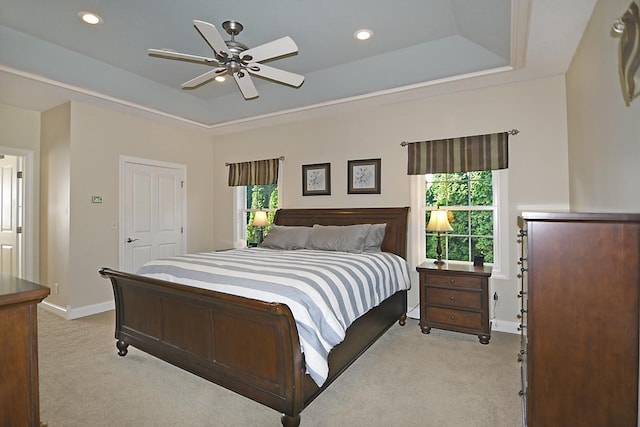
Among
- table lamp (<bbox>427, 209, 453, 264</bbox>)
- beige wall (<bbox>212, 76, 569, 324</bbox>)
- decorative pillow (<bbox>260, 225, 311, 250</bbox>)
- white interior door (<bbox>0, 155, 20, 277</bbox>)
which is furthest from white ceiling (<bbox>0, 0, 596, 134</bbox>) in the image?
decorative pillow (<bbox>260, 225, 311, 250</bbox>)

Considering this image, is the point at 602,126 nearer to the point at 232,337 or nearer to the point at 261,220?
the point at 232,337

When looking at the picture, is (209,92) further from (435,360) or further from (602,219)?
(602,219)

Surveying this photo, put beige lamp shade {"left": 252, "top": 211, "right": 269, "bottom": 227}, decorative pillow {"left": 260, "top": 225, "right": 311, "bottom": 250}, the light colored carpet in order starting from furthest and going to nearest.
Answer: beige lamp shade {"left": 252, "top": 211, "right": 269, "bottom": 227} < decorative pillow {"left": 260, "top": 225, "right": 311, "bottom": 250} < the light colored carpet

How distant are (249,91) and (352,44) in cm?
130

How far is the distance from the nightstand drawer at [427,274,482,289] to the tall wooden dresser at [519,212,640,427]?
1737 millimetres

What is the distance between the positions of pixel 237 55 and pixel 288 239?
224 cm

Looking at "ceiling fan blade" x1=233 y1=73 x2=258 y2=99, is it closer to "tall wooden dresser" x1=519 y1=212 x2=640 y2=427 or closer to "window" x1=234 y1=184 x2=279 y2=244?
"window" x1=234 y1=184 x2=279 y2=244

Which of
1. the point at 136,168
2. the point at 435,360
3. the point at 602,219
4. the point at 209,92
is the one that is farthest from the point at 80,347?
the point at 602,219

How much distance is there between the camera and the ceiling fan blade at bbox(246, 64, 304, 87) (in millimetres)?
2795

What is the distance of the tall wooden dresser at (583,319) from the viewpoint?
139cm

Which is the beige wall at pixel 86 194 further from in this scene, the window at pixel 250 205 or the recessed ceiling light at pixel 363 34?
the recessed ceiling light at pixel 363 34

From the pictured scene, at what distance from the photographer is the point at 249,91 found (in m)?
3.15

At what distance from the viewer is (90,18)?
10.1 feet

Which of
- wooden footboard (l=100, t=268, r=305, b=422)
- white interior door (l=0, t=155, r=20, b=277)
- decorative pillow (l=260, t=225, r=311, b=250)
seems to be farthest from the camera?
white interior door (l=0, t=155, r=20, b=277)
